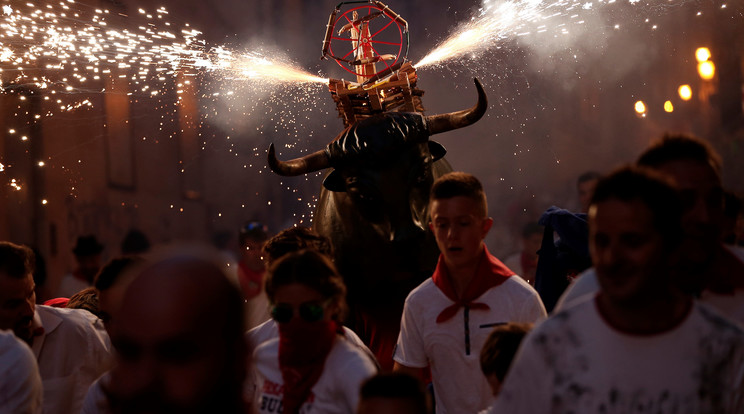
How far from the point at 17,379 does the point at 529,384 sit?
2381 mm

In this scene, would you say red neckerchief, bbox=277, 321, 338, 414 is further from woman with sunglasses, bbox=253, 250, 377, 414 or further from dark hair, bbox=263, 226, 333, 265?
dark hair, bbox=263, 226, 333, 265

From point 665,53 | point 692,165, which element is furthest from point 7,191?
point 692,165

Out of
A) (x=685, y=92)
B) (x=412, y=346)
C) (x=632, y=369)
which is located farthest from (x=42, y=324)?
(x=685, y=92)

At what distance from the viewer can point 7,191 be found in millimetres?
11148

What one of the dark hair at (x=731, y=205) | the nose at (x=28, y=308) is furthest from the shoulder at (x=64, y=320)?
the dark hair at (x=731, y=205)

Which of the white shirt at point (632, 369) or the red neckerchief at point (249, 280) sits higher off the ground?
the white shirt at point (632, 369)

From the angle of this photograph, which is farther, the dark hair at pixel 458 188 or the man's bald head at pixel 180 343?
the dark hair at pixel 458 188

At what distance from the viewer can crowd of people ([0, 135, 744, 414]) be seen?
6.02 feet

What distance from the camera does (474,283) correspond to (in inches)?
156

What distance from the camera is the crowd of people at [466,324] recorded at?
1834 millimetres

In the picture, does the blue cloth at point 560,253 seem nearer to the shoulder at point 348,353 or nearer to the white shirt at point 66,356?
the shoulder at point 348,353

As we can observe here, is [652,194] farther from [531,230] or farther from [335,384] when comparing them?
[531,230]

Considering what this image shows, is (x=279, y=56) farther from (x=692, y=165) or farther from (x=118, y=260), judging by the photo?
(x=692, y=165)

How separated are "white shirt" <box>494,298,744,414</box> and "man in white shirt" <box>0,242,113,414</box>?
3.10m
